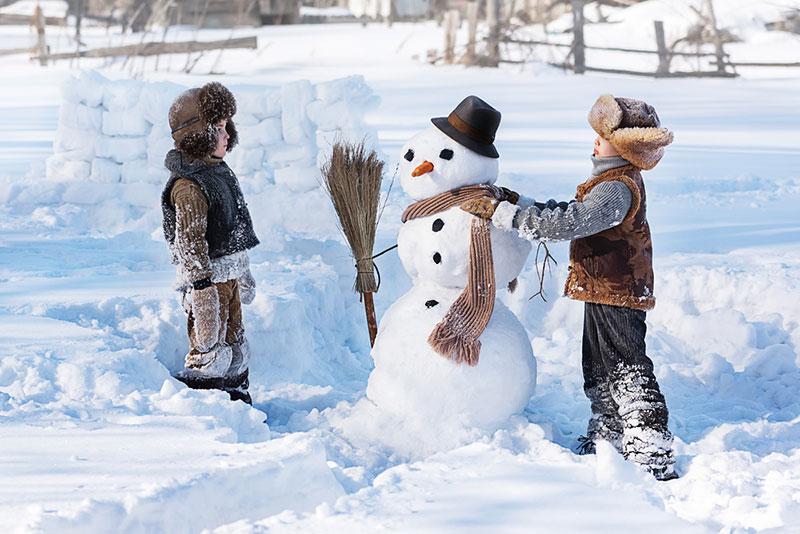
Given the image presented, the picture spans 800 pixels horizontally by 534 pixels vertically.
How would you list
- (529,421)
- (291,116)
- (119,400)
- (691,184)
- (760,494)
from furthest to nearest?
(691,184), (291,116), (529,421), (119,400), (760,494)

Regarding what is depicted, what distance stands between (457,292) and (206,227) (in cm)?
99

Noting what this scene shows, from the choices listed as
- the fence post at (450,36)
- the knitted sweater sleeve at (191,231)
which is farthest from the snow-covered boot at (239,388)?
the fence post at (450,36)

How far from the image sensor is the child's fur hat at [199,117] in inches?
157

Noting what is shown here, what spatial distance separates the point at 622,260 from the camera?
3660 mm

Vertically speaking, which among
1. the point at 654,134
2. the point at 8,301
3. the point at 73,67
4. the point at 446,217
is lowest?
the point at 8,301

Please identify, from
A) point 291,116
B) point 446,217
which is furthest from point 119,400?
point 291,116

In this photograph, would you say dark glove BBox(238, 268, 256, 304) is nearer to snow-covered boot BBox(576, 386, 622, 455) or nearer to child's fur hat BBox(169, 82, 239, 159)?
child's fur hat BBox(169, 82, 239, 159)

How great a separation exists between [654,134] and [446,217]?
0.79 metres

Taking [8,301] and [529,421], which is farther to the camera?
[8,301]

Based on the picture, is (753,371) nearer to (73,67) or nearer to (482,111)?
(482,111)

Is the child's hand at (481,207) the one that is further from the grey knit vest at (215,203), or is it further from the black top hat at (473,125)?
the grey knit vest at (215,203)

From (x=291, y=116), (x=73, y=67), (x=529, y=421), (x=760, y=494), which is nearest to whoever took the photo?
(x=760, y=494)

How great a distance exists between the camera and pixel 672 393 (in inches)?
183

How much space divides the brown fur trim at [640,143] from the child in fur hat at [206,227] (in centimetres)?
150
